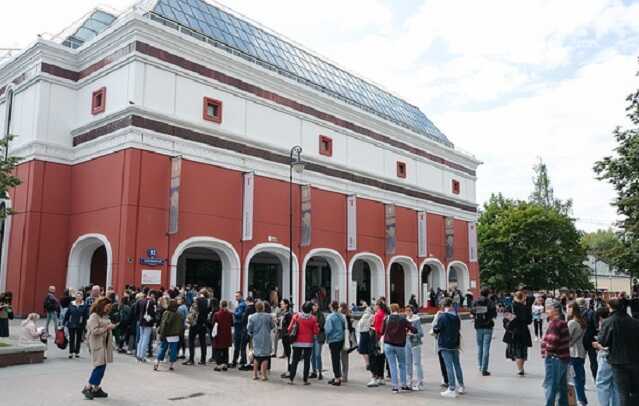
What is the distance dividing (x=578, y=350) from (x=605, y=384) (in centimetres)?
119

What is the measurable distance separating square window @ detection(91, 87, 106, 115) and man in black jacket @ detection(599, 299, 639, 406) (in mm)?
20396

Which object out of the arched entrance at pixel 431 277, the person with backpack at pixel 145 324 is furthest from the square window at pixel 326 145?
the person with backpack at pixel 145 324

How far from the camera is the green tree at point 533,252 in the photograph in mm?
44406

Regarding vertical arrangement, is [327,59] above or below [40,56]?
above

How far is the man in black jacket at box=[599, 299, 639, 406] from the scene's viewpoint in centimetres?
691

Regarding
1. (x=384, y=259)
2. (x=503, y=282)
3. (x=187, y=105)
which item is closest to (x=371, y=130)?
(x=384, y=259)

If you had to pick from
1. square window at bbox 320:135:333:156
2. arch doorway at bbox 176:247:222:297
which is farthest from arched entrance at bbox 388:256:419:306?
arch doorway at bbox 176:247:222:297

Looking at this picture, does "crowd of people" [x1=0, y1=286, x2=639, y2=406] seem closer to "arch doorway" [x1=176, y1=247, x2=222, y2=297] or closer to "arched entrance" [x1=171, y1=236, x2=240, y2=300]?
"arched entrance" [x1=171, y1=236, x2=240, y2=300]

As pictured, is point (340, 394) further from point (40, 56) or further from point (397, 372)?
point (40, 56)

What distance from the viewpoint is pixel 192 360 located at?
1302cm

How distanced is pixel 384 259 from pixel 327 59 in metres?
13.9

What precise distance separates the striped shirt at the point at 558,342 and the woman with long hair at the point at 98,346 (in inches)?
278

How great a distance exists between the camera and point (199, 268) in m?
26.3

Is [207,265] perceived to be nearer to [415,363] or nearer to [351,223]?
[351,223]
